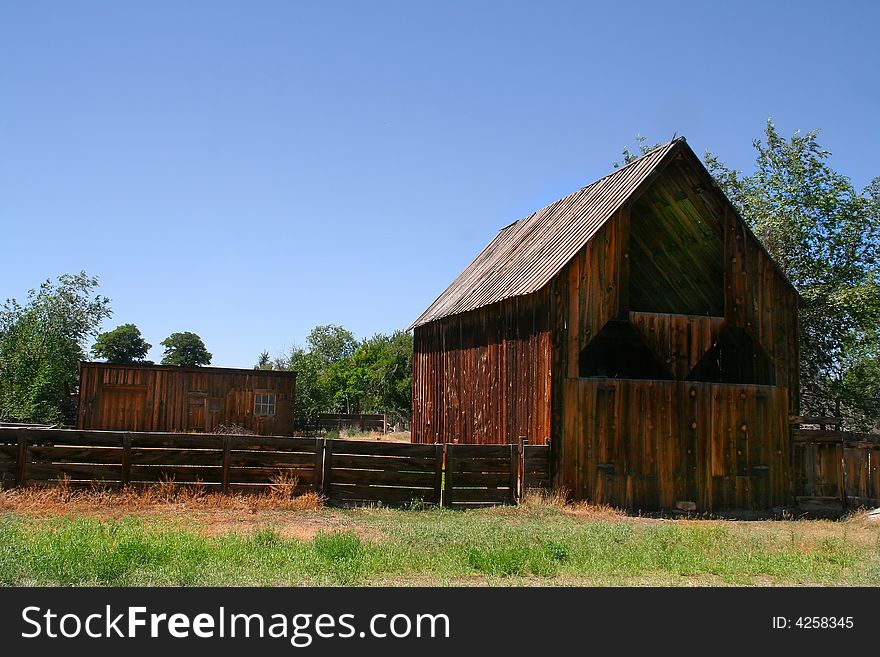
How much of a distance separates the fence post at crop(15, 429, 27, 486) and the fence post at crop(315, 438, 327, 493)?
17.9 ft

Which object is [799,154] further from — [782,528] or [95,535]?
[95,535]

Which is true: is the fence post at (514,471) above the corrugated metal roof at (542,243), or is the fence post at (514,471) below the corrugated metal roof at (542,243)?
below

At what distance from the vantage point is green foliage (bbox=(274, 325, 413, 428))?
48.9m

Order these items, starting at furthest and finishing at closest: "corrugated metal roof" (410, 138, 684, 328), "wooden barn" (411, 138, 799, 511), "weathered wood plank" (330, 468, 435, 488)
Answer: "corrugated metal roof" (410, 138, 684, 328)
"wooden barn" (411, 138, 799, 511)
"weathered wood plank" (330, 468, 435, 488)

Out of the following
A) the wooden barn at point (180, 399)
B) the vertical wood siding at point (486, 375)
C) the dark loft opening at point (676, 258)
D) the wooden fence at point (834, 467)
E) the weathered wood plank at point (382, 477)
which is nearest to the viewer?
the weathered wood plank at point (382, 477)

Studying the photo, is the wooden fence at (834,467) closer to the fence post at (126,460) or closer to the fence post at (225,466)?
the fence post at (225,466)

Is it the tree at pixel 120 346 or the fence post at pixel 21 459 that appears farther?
the tree at pixel 120 346

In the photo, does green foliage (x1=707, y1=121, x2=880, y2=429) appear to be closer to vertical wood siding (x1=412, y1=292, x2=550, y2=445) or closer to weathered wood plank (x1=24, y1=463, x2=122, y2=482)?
vertical wood siding (x1=412, y1=292, x2=550, y2=445)

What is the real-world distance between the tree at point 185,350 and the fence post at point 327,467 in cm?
8502

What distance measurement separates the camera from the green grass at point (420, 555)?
362 inches

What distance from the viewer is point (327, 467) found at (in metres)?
16.6

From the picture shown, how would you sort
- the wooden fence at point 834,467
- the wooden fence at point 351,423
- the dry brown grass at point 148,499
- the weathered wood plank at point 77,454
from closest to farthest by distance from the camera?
the dry brown grass at point 148,499, the weathered wood plank at point 77,454, the wooden fence at point 834,467, the wooden fence at point 351,423

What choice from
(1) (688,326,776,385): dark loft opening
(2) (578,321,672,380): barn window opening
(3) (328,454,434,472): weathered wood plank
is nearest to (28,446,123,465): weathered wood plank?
(3) (328,454,434,472): weathered wood plank

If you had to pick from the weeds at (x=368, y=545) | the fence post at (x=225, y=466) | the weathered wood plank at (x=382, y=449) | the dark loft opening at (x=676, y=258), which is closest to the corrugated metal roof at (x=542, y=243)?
the dark loft opening at (x=676, y=258)
